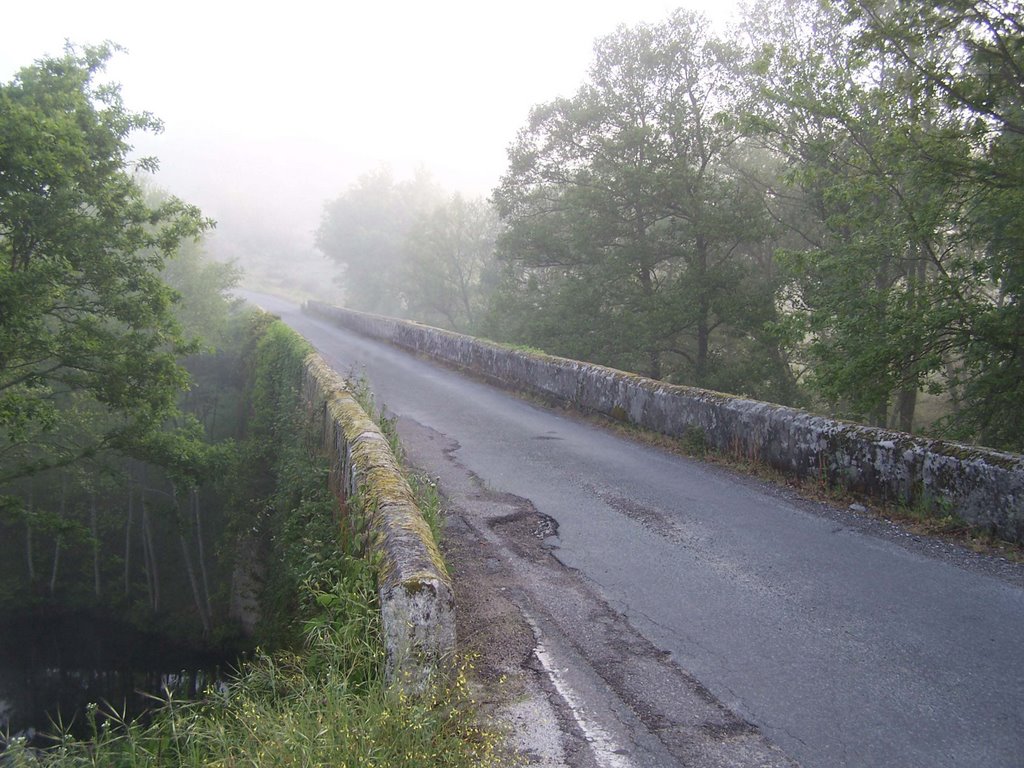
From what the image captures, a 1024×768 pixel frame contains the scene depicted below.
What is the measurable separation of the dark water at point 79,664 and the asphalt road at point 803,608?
1746 cm

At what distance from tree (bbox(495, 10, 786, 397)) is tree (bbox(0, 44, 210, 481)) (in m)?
12.2

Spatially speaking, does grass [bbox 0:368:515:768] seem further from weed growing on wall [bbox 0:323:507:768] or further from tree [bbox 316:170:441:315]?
tree [bbox 316:170:441:315]

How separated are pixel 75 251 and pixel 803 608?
14.4 meters

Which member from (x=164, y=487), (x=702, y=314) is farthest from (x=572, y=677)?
(x=164, y=487)

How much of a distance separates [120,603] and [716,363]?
74.0 feet

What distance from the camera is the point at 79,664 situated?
2433 centimetres

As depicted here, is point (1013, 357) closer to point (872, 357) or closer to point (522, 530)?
point (872, 357)

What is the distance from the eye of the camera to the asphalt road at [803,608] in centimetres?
345

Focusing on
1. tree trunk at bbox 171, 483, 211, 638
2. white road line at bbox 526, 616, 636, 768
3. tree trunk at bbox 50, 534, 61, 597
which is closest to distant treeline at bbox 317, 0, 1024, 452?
white road line at bbox 526, 616, 636, 768

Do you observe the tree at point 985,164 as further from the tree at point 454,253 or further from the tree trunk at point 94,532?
the tree at point 454,253

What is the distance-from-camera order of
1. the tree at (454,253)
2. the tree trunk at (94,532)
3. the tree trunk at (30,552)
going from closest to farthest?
the tree trunk at (30,552)
the tree trunk at (94,532)
the tree at (454,253)

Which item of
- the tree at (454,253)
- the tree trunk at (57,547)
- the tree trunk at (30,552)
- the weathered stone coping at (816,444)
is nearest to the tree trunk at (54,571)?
the tree trunk at (57,547)

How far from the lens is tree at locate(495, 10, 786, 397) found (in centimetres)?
2314

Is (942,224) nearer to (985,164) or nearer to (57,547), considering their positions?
(985,164)
